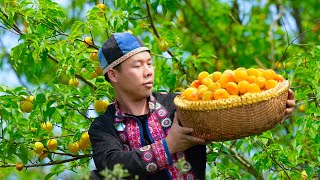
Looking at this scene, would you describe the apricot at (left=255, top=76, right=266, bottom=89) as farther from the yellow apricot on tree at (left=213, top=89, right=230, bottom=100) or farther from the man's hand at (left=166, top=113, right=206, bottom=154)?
the man's hand at (left=166, top=113, right=206, bottom=154)

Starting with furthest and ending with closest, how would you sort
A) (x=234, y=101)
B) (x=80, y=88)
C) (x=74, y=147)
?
(x=80, y=88), (x=74, y=147), (x=234, y=101)

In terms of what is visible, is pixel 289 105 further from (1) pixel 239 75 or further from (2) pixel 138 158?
(2) pixel 138 158

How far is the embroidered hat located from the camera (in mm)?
4688

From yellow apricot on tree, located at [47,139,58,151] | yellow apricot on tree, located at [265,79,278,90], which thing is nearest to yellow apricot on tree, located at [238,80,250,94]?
yellow apricot on tree, located at [265,79,278,90]

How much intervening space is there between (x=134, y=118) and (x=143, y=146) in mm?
147

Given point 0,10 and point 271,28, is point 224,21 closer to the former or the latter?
point 271,28

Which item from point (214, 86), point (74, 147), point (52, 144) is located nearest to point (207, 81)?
point (214, 86)

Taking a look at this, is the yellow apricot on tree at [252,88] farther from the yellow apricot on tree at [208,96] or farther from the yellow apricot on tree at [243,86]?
the yellow apricot on tree at [208,96]

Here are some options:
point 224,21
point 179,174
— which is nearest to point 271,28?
point 224,21

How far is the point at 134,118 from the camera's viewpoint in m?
Answer: 4.68

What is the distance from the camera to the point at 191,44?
9.95m

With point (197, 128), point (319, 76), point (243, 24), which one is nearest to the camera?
point (197, 128)

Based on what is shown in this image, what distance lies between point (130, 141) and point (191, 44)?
5347 millimetres

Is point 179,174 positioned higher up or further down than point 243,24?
further down
